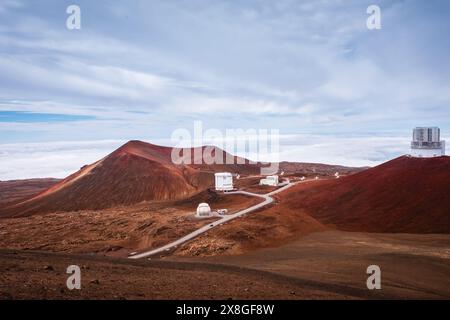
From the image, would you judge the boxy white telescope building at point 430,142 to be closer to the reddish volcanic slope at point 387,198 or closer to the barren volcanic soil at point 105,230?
the reddish volcanic slope at point 387,198

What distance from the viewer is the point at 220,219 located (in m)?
41.2

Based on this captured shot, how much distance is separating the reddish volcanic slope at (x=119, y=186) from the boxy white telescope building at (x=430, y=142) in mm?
41332

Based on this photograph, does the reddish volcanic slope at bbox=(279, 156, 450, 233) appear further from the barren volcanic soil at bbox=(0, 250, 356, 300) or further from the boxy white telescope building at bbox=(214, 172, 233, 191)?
the barren volcanic soil at bbox=(0, 250, 356, 300)

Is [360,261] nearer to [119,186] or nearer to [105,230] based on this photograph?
[105,230]

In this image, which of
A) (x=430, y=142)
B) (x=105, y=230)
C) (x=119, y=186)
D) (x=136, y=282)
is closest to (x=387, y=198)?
(x=430, y=142)

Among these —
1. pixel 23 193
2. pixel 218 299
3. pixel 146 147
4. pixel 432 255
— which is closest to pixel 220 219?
pixel 432 255

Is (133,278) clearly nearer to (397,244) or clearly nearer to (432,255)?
(432,255)

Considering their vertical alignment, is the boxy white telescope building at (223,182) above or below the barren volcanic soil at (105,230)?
above

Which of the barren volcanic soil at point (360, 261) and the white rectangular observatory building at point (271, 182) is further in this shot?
the white rectangular observatory building at point (271, 182)

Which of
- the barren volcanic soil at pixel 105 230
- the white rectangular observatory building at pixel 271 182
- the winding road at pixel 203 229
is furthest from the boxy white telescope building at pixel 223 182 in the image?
the winding road at pixel 203 229

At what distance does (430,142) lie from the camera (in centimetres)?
5381

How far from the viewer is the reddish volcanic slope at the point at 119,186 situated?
232 feet
